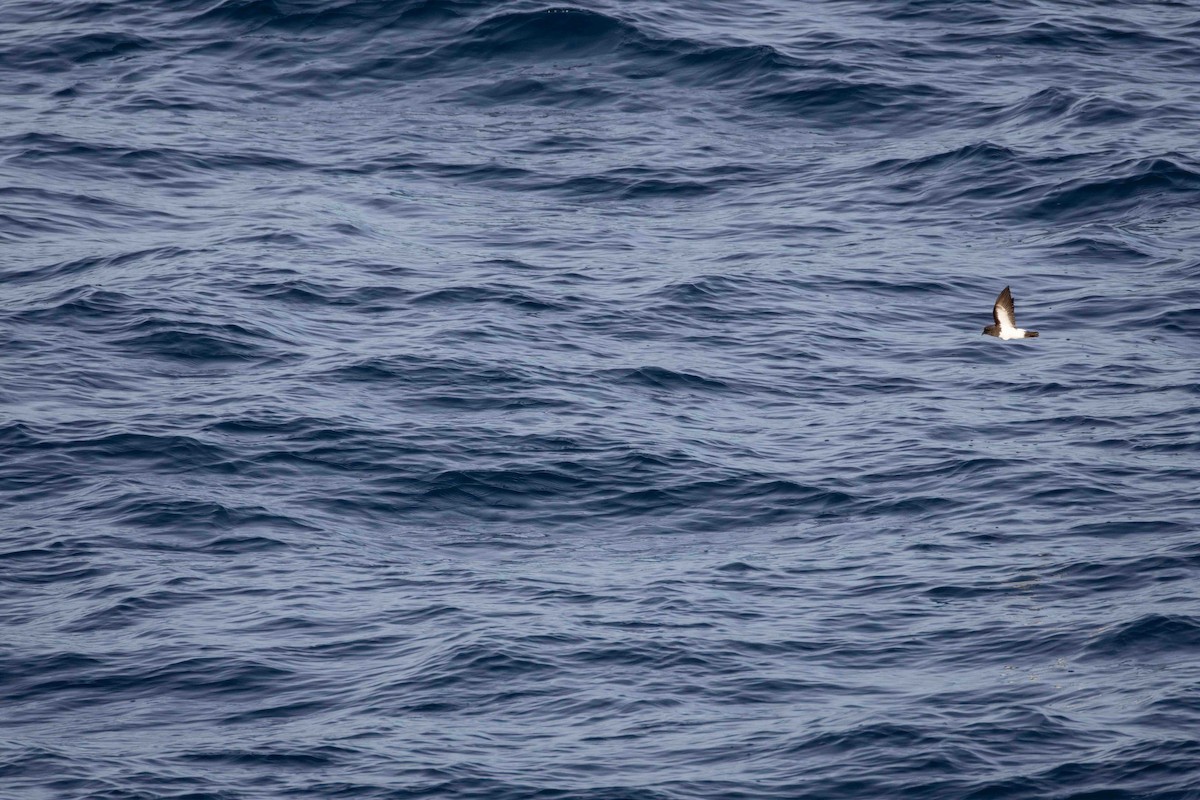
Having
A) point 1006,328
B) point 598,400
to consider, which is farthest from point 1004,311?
point 598,400

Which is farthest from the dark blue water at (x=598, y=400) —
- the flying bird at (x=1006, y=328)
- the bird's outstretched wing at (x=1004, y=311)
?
the bird's outstretched wing at (x=1004, y=311)

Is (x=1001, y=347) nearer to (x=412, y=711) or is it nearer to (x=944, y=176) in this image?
(x=944, y=176)

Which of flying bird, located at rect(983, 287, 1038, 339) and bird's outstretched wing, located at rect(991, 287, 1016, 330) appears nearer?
bird's outstretched wing, located at rect(991, 287, 1016, 330)

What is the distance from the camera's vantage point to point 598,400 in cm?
2795

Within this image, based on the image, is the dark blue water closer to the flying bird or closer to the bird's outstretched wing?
the flying bird

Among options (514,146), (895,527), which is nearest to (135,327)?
(514,146)

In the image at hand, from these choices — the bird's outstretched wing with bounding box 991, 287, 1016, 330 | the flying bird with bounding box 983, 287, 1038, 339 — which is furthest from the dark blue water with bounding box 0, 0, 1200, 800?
the bird's outstretched wing with bounding box 991, 287, 1016, 330

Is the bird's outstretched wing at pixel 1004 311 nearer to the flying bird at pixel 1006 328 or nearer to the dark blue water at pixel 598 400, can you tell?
the flying bird at pixel 1006 328

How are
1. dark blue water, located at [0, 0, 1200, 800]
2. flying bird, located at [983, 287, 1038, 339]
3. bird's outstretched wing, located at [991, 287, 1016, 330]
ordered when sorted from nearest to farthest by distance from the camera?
dark blue water, located at [0, 0, 1200, 800] < bird's outstretched wing, located at [991, 287, 1016, 330] < flying bird, located at [983, 287, 1038, 339]

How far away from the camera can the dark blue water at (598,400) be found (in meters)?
19.5

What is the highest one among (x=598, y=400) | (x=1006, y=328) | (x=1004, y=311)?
(x=1004, y=311)

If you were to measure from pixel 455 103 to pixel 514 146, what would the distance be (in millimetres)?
2877

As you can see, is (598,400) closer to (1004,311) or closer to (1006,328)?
(1006,328)

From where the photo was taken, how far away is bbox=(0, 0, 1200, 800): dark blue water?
19469mm
